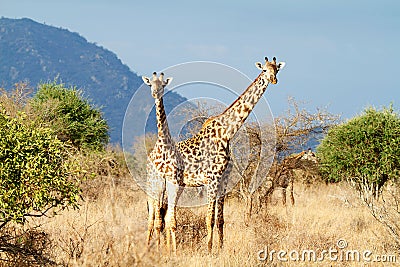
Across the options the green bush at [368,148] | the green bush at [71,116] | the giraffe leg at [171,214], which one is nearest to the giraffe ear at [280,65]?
the giraffe leg at [171,214]

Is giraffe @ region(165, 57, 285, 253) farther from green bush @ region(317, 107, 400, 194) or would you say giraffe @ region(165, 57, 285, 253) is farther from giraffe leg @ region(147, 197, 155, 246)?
green bush @ region(317, 107, 400, 194)

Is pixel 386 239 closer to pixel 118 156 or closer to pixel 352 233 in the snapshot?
pixel 352 233

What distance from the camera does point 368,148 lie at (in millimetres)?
15609

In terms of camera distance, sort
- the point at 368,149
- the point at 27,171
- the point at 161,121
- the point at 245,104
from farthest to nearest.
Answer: the point at 368,149 → the point at 245,104 → the point at 161,121 → the point at 27,171

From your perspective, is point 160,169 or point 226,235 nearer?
point 160,169

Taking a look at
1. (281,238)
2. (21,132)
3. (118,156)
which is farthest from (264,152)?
(118,156)

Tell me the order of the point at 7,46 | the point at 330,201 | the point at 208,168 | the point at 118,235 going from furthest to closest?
1. the point at 7,46
2. the point at 330,201
3. the point at 208,168
4. the point at 118,235

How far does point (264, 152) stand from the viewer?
12195mm

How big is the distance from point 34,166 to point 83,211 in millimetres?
5528

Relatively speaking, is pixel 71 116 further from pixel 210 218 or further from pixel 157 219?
pixel 210 218

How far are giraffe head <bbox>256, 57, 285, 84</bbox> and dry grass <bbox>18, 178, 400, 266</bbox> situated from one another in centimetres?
188

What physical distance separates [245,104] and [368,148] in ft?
24.8

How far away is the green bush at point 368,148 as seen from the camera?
15203 millimetres

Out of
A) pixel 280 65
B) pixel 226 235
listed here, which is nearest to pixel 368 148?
pixel 226 235
